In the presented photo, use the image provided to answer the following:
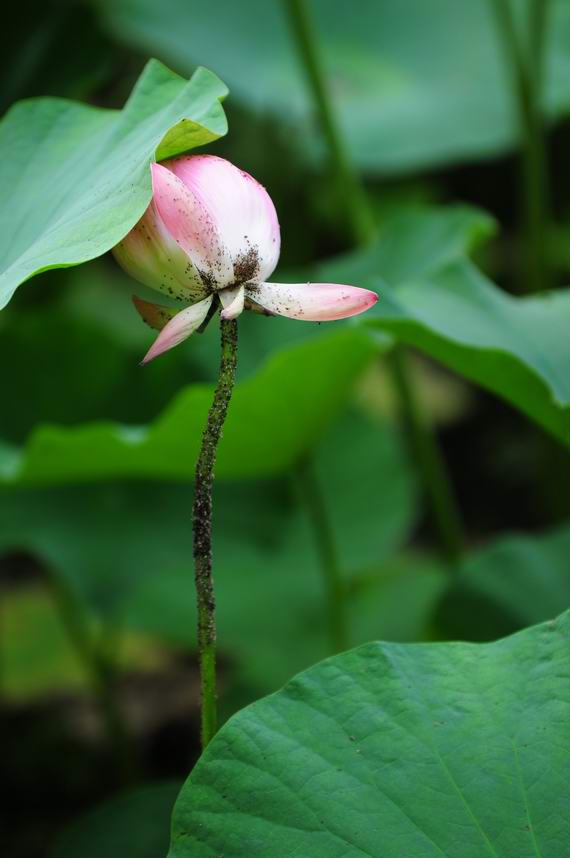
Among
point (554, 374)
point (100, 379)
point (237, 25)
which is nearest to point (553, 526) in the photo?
point (100, 379)

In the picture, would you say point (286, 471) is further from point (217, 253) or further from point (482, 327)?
point (217, 253)

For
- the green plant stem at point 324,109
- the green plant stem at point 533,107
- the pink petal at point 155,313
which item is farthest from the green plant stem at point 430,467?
the pink petal at point 155,313

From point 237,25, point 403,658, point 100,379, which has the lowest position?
point 100,379

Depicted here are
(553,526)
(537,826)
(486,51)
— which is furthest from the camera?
(486,51)

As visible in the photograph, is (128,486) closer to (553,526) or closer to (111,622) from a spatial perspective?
(111,622)

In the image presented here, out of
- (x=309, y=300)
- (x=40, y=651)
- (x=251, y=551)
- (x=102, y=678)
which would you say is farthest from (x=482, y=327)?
(x=40, y=651)

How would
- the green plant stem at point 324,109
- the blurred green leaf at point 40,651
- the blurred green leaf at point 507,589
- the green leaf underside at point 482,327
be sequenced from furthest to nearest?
the blurred green leaf at point 40,651 < the green plant stem at point 324,109 < the blurred green leaf at point 507,589 < the green leaf underside at point 482,327

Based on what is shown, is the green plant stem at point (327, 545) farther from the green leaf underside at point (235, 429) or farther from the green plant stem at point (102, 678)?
the green plant stem at point (102, 678)

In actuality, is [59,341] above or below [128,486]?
above
